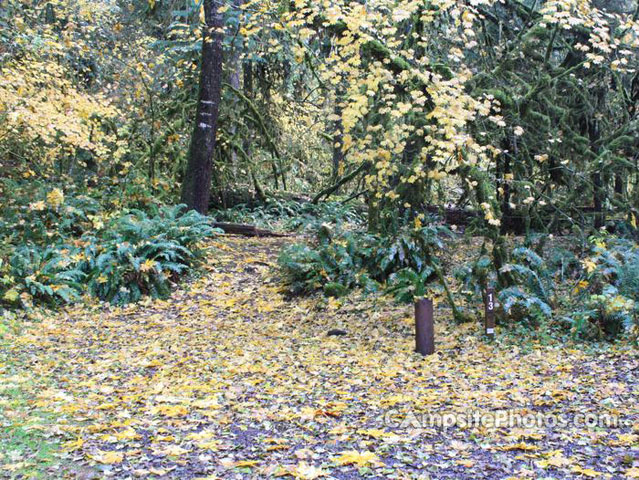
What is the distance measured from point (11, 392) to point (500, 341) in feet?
14.6

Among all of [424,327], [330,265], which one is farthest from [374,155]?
[330,265]

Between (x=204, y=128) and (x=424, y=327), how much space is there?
19.3ft

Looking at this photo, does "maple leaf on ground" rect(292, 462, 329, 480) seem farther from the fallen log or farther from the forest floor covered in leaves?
the fallen log

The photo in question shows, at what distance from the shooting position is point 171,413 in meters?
4.47

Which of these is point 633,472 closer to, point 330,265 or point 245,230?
point 330,265

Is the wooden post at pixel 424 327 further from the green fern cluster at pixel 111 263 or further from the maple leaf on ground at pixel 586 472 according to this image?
the green fern cluster at pixel 111 263

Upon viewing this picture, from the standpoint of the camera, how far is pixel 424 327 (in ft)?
19.6

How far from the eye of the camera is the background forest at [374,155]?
21.1 feet

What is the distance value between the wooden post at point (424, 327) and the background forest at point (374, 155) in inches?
Answer: 34.2

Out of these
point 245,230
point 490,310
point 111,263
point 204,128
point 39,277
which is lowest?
point 490,310

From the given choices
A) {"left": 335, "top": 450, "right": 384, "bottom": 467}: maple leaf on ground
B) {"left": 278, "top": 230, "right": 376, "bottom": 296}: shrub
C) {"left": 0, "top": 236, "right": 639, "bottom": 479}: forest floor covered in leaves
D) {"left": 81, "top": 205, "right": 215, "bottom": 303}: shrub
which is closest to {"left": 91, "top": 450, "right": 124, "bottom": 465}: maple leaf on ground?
{"left": 0, "top": 236, "right": 639, "bottom": 479}: forest floor covered in leaves

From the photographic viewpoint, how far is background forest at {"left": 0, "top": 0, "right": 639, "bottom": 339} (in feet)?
21.1

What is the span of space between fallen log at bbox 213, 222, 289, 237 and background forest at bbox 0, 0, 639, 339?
0.54 meters

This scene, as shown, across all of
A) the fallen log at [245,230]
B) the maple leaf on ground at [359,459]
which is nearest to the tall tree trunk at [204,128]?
the fallen log at [245,230]
